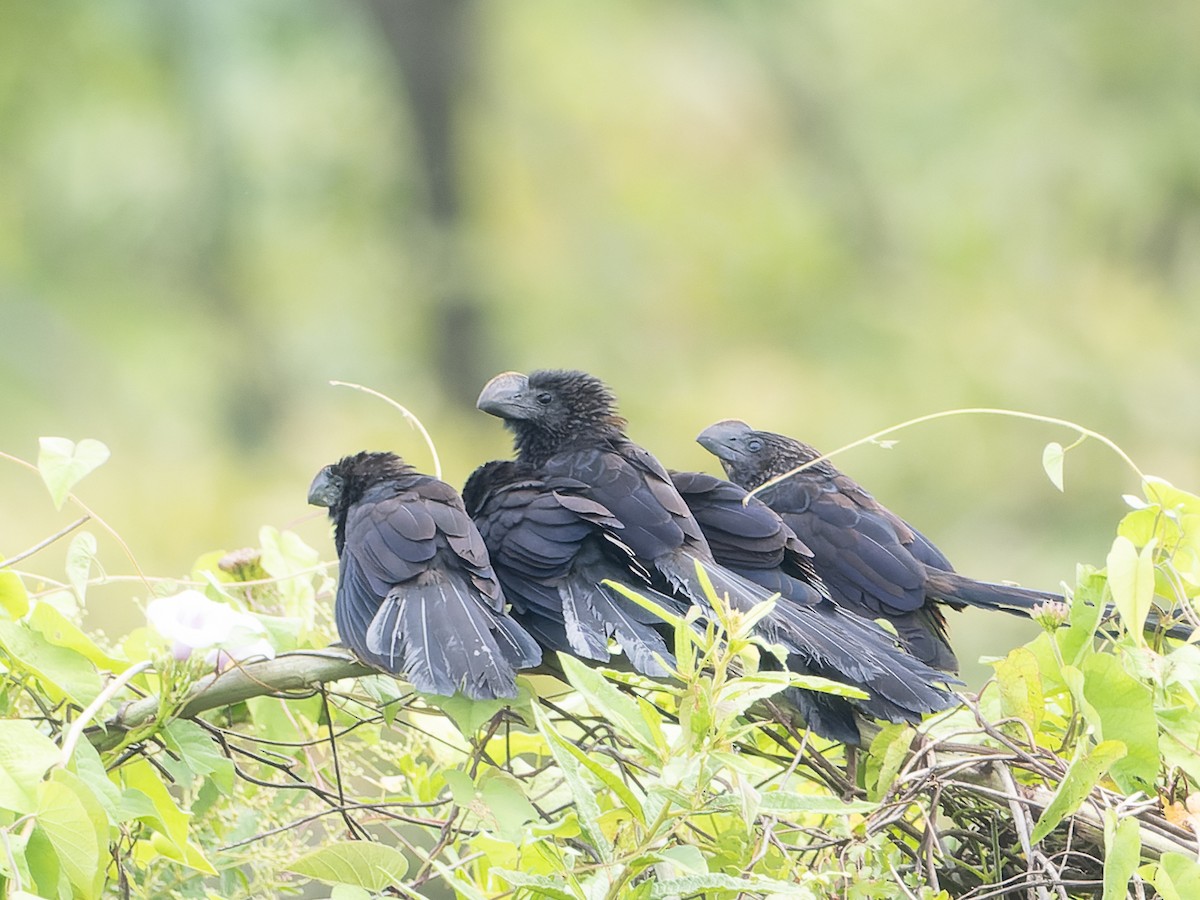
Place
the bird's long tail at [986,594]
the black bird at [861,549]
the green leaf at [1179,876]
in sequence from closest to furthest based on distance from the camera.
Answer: the green leaf at [1179,876] → the bird's long tail at [986,594] → the black bird at [861,549]

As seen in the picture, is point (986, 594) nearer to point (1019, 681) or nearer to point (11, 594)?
point (1019, 681)

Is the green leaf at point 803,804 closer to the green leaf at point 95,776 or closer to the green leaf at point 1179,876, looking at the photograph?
the green leaf at point 1179,876

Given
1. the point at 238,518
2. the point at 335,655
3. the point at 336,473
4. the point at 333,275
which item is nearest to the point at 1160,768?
the point at 335,655

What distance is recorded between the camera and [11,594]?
→ 1.08 m

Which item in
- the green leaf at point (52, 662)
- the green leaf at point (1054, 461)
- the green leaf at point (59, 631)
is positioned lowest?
the green leaf at point (52, 662)

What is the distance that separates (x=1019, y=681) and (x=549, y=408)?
0.96 meters

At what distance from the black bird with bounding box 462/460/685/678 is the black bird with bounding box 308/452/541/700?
0.06m

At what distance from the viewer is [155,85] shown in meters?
9.71

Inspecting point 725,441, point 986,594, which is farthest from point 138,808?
point 725,441

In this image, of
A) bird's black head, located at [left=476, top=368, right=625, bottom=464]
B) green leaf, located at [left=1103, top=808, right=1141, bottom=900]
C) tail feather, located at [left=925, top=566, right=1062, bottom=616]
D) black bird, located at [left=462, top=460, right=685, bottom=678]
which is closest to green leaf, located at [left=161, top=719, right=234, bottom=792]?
black bird, located at [left=462, top=460, right=685, bottom=678]

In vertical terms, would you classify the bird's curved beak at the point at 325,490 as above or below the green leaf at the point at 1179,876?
above

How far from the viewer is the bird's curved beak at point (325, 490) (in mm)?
1795

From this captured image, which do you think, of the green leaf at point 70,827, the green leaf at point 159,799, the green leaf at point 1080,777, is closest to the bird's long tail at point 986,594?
the green leaf at point 1080,777

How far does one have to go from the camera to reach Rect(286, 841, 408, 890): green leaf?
0.98 metres
